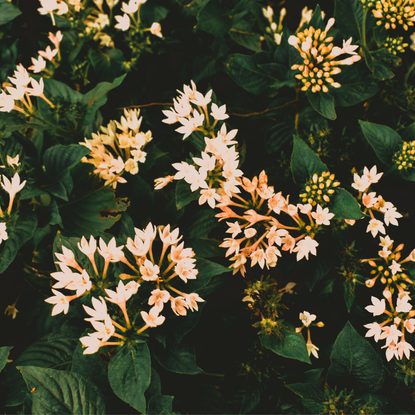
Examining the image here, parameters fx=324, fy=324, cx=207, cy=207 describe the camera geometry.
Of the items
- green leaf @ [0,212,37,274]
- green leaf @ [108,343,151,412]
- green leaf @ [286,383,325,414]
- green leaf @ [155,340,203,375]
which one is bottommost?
green leaf @ [286,383,325,414]

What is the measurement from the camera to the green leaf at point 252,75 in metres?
1.45

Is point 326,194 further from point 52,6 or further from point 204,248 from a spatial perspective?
point 52,6

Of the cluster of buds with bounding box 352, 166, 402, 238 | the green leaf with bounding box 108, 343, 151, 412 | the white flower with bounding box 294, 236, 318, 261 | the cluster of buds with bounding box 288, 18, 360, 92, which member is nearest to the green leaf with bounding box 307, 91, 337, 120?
the cluster of buds with bounding box 288, 18, 360, 92

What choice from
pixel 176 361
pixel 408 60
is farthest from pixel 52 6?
pixel 408 60

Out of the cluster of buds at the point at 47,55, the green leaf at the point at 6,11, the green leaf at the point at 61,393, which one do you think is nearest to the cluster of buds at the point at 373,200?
the green leaf at the point at 61,393

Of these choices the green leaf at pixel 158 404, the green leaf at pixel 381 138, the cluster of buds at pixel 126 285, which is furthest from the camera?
the green leaf at pixel 381 138

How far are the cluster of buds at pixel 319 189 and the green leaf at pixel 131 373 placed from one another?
77 cm

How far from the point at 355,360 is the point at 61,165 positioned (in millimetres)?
1362

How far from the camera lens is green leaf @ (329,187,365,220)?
44.0 inches

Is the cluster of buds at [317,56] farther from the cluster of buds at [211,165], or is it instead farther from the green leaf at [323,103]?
the cluster of buds at [211,165]

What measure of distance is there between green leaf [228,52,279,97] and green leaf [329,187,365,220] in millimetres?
580

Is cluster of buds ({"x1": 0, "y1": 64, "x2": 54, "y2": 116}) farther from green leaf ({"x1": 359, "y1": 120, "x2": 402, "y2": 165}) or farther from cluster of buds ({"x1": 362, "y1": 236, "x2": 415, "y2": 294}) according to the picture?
cluster of buds ({"x1": 362, "y1": 236, "x2": 415, "y2": 294})

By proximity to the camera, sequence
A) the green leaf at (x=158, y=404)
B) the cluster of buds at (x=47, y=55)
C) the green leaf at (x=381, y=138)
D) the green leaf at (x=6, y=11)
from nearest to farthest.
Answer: the green leaf at (x=158, y=404) → the green leaf at (x=381, y=138) → the cluster of buds at (x=47, y=55) → the green leaf at (x=6, y=11)

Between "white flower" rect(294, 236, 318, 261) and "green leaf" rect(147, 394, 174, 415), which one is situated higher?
"white flower" rect(294, 236, 318, 261)
